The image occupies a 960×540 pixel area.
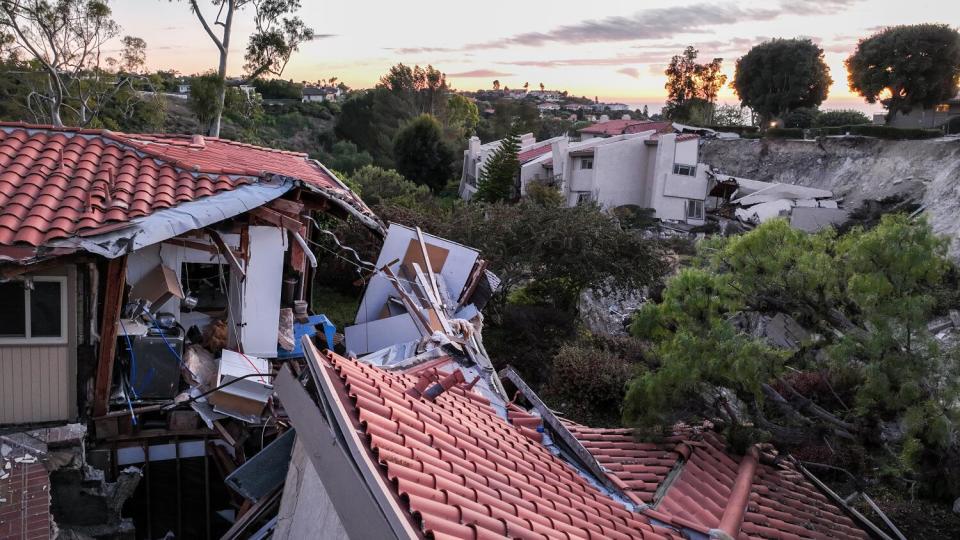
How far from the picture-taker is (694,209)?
1732 inches

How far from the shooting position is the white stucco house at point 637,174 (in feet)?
139

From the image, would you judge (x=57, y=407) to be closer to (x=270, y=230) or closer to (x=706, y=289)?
(x=270, y=230)

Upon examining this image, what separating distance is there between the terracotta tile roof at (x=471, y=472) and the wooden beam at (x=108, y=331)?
3.89 meters

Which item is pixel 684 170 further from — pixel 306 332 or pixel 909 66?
pixel 306 332

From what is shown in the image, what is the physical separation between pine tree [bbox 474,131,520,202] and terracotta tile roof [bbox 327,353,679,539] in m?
34.9

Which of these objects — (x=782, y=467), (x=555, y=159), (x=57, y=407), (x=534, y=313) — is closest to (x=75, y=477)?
(x=57, y=407)

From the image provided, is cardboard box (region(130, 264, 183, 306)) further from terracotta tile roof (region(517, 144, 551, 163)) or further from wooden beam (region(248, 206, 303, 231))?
terracotta tile roof (region(517, 144, 551, 163))

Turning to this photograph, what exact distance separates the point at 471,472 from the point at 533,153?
151 feet

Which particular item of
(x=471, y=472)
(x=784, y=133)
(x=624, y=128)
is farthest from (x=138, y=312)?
(x=784, y=133)

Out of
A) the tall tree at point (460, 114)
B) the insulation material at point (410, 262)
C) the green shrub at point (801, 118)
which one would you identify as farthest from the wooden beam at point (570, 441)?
the tall tree at point (460, 114)

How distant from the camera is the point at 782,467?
9766 millimetres

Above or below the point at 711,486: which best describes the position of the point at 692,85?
above

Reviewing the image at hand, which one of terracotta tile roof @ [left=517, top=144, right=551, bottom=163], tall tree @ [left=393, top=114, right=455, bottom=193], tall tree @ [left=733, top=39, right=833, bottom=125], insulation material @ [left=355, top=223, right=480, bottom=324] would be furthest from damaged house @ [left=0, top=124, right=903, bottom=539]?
tall tree @ [left=733, top=39, right=833, bottom=125]

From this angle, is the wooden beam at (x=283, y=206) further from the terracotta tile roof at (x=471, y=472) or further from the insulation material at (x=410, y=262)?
the insulation material at (x=410, y=262)
